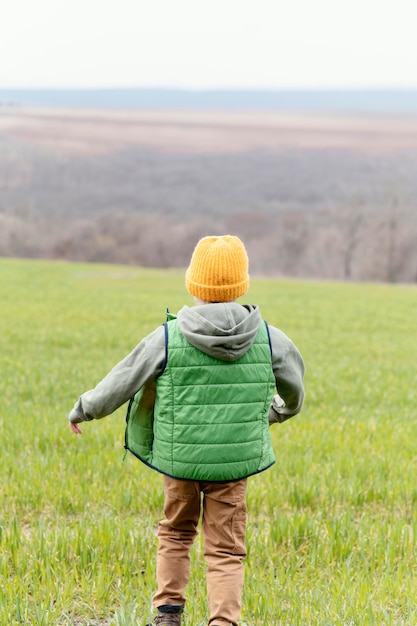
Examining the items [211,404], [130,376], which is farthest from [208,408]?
[130,376]

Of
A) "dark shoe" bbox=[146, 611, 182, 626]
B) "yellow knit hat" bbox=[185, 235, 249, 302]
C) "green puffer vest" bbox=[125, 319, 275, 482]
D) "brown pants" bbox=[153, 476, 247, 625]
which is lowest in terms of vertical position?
"dark shoe" bbox=[146, 611, 182, 626]

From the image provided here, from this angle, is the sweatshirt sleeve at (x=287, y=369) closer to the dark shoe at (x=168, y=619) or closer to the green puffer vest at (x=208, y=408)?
the green puffer vest at (x=208, y=408)

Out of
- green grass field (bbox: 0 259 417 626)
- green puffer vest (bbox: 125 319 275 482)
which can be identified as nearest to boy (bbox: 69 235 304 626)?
green puffer vest (bbox: 125 319 275 482)

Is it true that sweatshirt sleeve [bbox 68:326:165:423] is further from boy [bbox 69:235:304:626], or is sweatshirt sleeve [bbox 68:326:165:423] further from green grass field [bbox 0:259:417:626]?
green grass field [bbox 0:259:417:626]

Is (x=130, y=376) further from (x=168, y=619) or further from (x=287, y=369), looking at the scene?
(x=168, y=619)

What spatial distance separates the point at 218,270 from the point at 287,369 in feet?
1.81

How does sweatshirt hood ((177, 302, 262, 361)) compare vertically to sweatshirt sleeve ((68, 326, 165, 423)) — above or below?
above

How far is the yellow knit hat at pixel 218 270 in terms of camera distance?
133 inches

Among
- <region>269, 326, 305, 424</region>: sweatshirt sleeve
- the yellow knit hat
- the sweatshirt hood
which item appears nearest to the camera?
the sweatshirt hood

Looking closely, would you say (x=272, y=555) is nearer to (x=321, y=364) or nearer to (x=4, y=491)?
(x=4, y=491)

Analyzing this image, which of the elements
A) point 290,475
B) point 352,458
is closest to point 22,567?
point 290,475

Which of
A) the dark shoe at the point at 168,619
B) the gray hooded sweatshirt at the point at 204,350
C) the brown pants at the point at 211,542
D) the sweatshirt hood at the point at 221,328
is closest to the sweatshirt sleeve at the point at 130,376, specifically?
the gray hooded sweatshirt at the point at 204,350

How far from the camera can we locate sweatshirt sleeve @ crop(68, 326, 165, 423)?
11.0ft

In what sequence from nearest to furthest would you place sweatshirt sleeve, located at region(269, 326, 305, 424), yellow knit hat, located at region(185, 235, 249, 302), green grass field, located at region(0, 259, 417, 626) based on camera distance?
yellow knit hat, located at region(185, 235, 249, 302) → sweatshirt sleeve, located at region(269, 326, 305, 424) → green grass field, located at region(0, 259, 417, 626)
